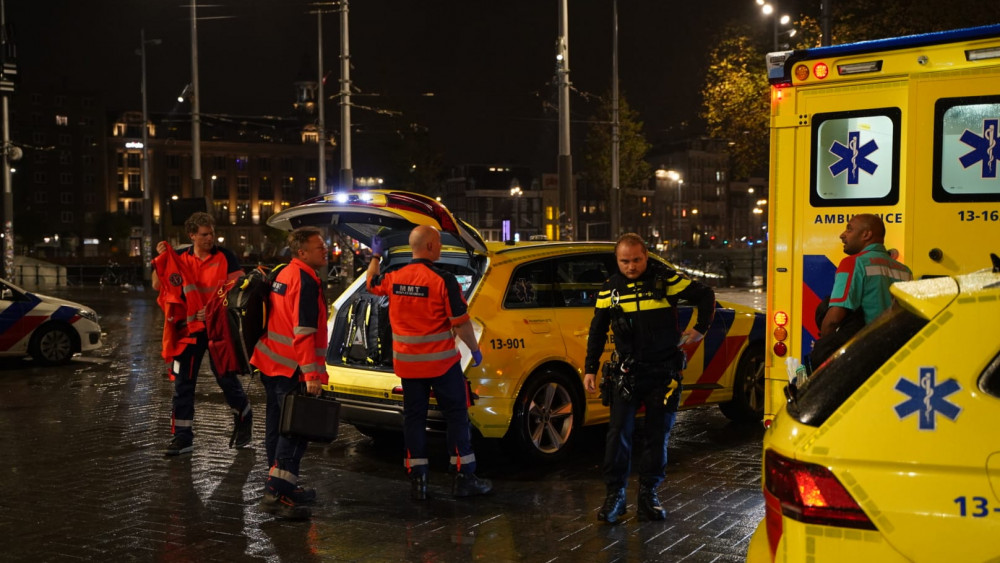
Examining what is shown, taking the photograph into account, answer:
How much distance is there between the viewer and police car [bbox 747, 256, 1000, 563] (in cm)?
280

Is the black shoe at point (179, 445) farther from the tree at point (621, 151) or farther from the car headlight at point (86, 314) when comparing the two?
the tree at point (621, 151)

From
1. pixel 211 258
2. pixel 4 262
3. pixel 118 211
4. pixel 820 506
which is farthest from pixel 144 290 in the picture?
pixel 118 211

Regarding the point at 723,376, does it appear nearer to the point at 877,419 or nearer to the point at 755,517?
the point at 755,517

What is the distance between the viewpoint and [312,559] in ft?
18.2

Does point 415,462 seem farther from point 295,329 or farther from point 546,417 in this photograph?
point 546,417

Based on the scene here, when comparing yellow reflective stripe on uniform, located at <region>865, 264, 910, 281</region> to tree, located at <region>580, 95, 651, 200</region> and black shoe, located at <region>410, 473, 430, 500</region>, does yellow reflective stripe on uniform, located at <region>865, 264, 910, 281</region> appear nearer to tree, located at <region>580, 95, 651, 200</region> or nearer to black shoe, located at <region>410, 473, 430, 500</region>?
black shoe, located at <region>410, 473, 430, 500</region>

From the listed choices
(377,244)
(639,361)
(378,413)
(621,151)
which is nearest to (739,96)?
(377,244)

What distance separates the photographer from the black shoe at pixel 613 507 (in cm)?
613

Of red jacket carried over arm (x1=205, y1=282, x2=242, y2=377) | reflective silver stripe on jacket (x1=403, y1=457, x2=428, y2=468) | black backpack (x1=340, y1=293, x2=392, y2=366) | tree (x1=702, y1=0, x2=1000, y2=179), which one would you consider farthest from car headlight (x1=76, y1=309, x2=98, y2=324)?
tree (x1=702, y1=0, x2=1000, y2=179)

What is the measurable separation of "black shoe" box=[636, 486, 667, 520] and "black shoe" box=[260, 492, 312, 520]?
6.64ft

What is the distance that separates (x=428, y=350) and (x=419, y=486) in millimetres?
901

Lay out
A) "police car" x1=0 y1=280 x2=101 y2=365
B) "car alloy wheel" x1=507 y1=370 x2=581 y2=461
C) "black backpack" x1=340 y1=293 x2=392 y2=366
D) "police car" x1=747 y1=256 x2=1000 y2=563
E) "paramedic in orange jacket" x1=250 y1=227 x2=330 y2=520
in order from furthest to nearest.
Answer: "police car" x1=0 y1=280 x2=101 y2=365 < "black backpack" x1=340 y1=293 x2=392 y2=366 < "car alloy wheel" x1=507 y1=370 x2=581 y2=461 < "paramedic in orange jacket" x1=250 y1=227 x2=330 y2=520 < "police car" x1=747 y1=256 x2=1000 y2=563

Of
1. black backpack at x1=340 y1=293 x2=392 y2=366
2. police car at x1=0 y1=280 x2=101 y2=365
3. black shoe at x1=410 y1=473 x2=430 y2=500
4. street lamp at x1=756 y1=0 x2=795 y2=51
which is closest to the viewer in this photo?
black shoe at x1=410 y1=473 x2=430 y2=500

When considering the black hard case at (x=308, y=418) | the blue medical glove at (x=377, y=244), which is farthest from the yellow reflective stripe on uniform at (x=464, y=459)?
the blue medical glove at (x=377, y=244)
